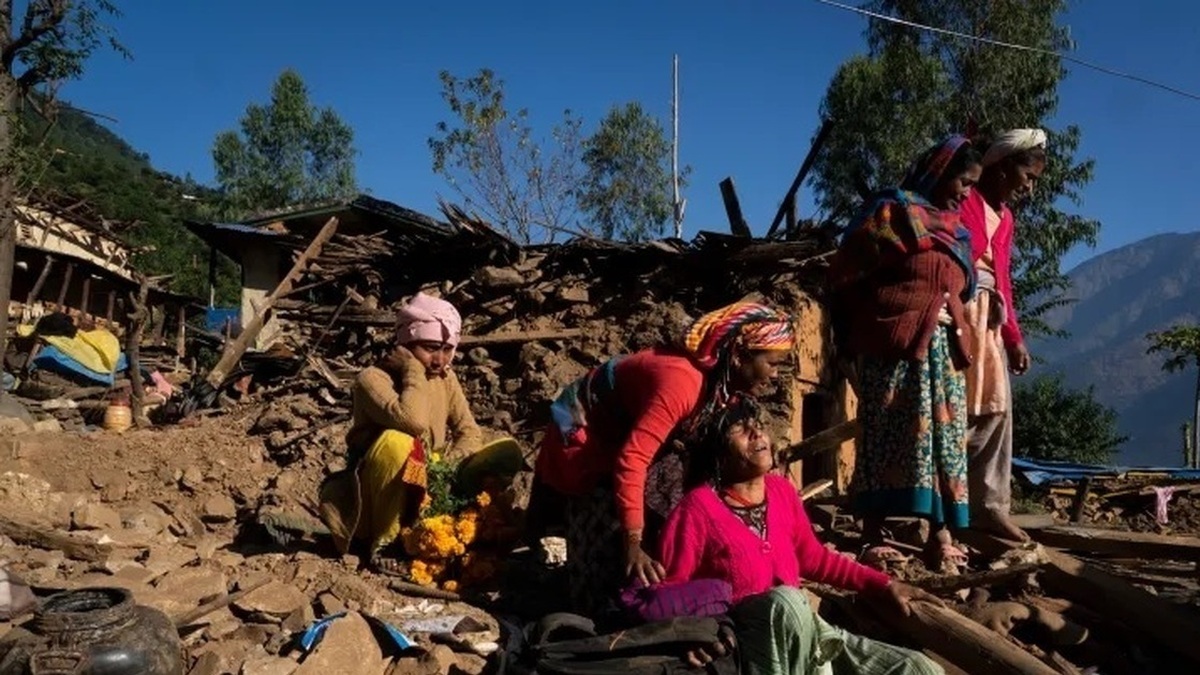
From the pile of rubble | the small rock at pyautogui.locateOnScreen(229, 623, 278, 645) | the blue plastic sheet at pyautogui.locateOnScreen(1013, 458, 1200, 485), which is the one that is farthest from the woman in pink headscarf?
the blue plastic sheet at pyautogui.locateOnScreen(1013, 458, 1200, 485)

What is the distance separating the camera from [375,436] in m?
4.54

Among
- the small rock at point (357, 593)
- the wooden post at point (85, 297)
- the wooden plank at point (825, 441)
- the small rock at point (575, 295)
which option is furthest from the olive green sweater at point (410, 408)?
the wooden post at point (85, 297)

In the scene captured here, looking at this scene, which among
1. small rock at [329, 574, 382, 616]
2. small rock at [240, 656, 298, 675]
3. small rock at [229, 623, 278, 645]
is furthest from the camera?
small rock at [329, 574, 382, 616]

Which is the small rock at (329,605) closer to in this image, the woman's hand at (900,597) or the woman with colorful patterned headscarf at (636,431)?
the woman with colorful patterned headscarf at (636,431)

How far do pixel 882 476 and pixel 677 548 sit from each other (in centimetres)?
127

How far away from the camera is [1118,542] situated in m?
4.07

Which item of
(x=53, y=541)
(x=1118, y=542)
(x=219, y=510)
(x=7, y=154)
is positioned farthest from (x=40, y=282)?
(x=1118, y=542)

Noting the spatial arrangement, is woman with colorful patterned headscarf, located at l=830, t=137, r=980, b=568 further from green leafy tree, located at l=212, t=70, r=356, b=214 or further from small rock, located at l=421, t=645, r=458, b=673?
green leafy tree, located at l=212, t=70, r=356, b=214

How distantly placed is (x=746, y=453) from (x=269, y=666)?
1934 millimetres

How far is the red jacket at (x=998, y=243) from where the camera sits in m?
3.98

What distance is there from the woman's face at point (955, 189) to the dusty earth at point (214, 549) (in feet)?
8.57

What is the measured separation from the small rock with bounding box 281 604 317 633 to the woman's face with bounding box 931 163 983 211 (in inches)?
126

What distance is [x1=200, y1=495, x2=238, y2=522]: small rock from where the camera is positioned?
20.4 feet

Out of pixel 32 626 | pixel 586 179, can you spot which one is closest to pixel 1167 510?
pixel 32 626
